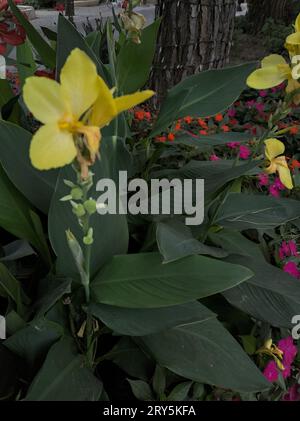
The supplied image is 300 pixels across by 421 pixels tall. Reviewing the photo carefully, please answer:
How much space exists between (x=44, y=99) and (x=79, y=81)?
0.15ft

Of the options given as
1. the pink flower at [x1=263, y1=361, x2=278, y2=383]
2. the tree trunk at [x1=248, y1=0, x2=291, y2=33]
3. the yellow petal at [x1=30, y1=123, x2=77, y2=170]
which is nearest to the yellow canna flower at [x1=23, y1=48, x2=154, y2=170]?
the yellow petal at [x1=30, y1=123, x2=77, y2=170]

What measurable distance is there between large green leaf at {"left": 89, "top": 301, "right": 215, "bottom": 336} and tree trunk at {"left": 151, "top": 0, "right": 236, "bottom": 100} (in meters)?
1.87

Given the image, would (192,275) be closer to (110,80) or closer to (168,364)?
(168,364)

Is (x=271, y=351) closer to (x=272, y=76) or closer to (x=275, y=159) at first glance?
(x=275, y=159)

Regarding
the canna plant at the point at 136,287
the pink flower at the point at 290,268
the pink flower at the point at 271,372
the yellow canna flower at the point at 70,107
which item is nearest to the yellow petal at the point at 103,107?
the yellow canna flower at the point at 70,107

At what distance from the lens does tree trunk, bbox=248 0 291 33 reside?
5656 mm

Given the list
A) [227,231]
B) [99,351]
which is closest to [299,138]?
[227,231]

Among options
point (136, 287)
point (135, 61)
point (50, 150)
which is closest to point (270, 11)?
point (135, 61)

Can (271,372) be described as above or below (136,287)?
below

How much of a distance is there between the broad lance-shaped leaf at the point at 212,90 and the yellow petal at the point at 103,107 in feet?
1.94

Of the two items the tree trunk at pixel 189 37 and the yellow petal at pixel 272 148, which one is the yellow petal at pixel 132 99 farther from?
the tree trunk at pixel 189 37

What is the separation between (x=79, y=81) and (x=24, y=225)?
0.55 m

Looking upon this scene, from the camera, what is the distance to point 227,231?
1181mm

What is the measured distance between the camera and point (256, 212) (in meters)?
1.08
